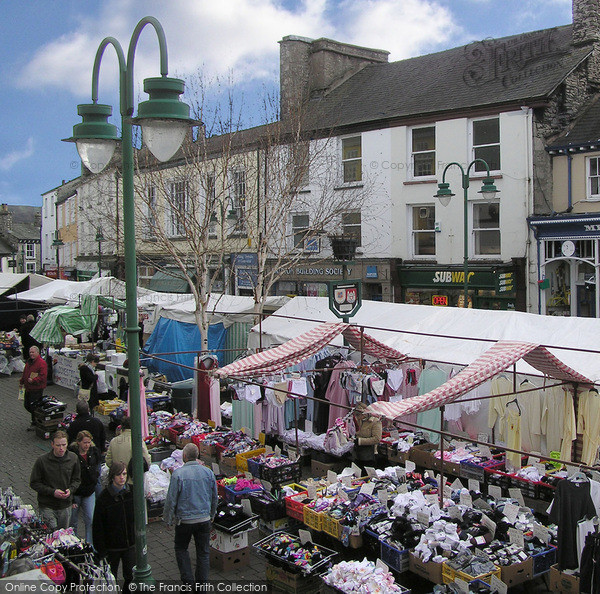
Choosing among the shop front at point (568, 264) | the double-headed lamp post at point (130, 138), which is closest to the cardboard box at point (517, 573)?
the double-headed lamp post at point (130, 138)

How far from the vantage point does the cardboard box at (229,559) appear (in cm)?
834

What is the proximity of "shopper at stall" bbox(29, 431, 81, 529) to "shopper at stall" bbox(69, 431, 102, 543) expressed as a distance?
0.29m

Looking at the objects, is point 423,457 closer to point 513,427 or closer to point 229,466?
point 513,427

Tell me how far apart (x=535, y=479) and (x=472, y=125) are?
49.6 ft

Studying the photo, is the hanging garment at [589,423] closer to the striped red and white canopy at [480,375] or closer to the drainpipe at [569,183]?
the striped red and white canopy at [480,375]

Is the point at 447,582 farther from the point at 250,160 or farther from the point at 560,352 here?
the point at 250,160

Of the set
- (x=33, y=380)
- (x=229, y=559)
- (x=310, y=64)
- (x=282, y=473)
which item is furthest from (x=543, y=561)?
(x=310, y=64)

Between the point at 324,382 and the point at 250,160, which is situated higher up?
the point at 250,160

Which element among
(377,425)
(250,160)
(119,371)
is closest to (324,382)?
(377,425)

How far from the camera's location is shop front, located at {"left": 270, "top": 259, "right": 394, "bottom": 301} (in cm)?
2416

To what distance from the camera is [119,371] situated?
16953 mm

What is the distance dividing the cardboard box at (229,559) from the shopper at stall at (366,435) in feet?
11.7

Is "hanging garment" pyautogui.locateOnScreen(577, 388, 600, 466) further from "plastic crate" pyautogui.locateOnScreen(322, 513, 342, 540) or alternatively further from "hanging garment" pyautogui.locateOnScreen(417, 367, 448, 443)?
"plastic crate" pyautogui.locateOnScreen(322, 513, 342, 540)

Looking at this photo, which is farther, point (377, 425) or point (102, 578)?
point (377, 425)
